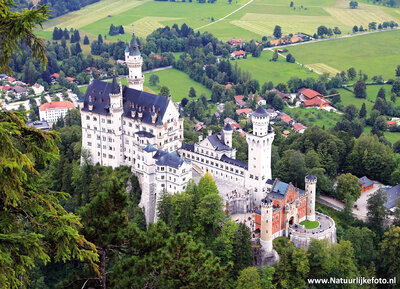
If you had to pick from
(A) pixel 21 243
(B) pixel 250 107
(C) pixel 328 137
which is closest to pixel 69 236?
(A) pixel 21 243

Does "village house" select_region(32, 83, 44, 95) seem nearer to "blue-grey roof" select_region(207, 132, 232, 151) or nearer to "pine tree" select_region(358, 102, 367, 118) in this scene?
"pine tree" select_region(358, 102, 367, 118)

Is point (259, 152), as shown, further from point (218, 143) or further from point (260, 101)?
point (260, 101)

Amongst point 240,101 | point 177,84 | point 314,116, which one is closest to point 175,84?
point 177,84

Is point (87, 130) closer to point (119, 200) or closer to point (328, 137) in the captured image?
point (328, 137)

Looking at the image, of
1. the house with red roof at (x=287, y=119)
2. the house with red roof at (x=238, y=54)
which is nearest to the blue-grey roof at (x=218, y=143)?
the house with red roof at (x=287, y=119)

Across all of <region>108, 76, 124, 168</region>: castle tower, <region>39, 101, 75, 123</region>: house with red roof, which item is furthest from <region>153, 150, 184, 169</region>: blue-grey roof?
<region>39, 101, 75, 123</region>: house with red roof

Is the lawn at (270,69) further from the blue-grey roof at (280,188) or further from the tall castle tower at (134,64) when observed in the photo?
the blue-grey roof at (280,188)
